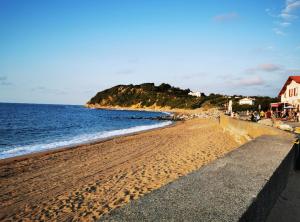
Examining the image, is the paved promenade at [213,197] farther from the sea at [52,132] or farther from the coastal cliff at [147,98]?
the coastal cliff at [147,98]

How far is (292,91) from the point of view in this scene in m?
32.5

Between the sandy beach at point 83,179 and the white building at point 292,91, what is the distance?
68.0ft

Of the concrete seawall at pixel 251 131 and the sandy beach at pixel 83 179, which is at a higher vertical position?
the concrete seawall at pixel 251 131

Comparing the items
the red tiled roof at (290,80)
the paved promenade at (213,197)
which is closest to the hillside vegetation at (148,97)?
the red tiled roof at (290,80)

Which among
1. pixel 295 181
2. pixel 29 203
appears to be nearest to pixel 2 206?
pixel 29 203

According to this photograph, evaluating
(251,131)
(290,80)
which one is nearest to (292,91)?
(290,80)

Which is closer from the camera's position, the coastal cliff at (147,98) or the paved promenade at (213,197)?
the paved promenade at (213,197)

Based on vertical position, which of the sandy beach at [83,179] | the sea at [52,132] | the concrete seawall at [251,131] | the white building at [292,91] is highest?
the white building at [292,91]

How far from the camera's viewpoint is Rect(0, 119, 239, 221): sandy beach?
6.95 metres

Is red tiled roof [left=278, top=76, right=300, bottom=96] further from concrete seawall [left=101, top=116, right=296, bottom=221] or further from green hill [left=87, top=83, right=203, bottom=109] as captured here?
green hill [left=87, top=83, right=203, bottom=109]

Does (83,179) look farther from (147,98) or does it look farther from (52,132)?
(147,98)

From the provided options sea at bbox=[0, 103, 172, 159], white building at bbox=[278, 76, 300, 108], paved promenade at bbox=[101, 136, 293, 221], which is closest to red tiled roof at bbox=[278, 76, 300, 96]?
white building at bbox=[278, 76, 300, 108]

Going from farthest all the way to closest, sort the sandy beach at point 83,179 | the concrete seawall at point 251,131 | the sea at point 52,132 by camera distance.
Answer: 1. the sea at point 52,132
2. the concrete seawall at point 251,131
3. the sandy beach at point 83,179

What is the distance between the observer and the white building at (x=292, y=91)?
101 ft
